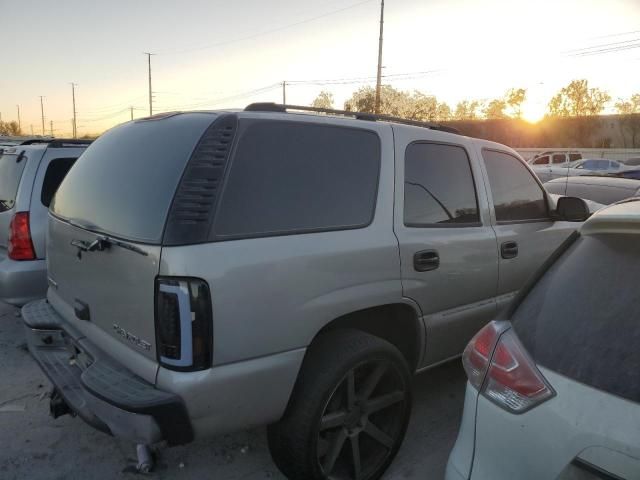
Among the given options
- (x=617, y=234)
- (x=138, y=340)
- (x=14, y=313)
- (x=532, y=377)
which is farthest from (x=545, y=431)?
(x=14, y=313)

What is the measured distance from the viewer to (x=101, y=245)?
2.19m

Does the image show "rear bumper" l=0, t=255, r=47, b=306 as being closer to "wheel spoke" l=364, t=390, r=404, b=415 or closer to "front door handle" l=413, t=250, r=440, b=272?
"wheel spoke" l=364, t=390, r=404, b=415

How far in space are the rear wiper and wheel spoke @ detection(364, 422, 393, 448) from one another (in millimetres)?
1460

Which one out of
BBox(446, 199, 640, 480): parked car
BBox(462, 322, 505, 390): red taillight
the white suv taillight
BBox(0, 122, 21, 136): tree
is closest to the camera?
BBox(446, 199, 640, 480): parked car

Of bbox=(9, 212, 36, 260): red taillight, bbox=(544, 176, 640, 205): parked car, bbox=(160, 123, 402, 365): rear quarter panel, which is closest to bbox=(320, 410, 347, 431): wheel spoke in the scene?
bbox=(160, 123, 402, 365): rear quarter panel

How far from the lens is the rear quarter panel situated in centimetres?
192

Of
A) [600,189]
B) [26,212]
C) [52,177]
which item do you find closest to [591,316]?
[26,212]

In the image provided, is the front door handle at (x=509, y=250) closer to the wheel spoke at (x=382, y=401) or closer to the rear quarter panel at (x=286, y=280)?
the rear quarter panel at (x=286, y=280)

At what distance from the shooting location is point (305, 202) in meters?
2.29

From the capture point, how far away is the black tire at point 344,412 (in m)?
2.23

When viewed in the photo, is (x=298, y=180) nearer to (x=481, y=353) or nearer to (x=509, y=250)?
(x=481, y=353)

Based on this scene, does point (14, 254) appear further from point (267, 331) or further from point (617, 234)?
point (617, 234)

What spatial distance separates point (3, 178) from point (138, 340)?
336 cm

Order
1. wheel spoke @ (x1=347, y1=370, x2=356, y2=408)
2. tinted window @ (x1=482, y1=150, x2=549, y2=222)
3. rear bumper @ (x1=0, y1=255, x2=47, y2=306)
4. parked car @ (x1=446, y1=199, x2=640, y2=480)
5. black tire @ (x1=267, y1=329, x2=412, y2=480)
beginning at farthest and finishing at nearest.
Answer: rear bumper @ (x1=0, y1=255, x2=47, y2=306)
tinted window @ (x1=482, y1=150, x2=549, y2=222)
wheel spoke @ (x1=347, y1=370, x2=356, y2=408)
black tire @ (x1=267, y1=329, x2=412, y2=480)
parked car @ (x1=446, y1=199, x2=640, y2=480)
